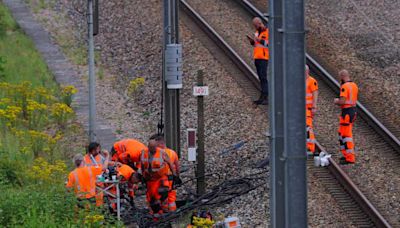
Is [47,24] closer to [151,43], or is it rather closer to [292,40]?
[151,43]

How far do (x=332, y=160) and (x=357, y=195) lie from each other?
1230mm

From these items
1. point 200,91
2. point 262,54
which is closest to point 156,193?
point 200,91

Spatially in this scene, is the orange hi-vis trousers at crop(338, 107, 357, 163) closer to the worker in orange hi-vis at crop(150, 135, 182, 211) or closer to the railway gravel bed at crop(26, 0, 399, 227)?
the railway gravel bed at crop(26, 0, 399, 227)

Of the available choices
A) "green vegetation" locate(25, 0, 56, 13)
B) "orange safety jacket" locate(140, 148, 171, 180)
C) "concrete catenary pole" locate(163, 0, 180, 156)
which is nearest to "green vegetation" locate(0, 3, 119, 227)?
"green vegetation" locate(25, 0, 56, 13)

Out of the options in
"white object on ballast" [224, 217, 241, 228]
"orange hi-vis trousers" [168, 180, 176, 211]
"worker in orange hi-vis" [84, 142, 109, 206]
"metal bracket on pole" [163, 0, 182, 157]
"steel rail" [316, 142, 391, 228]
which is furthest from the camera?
"metal bracket on pole" [163, 0, 182, 157]

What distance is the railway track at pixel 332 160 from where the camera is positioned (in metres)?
14.4

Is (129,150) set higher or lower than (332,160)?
higher

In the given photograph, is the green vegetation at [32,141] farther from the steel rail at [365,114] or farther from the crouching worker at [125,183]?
the steel rail at [365,114]

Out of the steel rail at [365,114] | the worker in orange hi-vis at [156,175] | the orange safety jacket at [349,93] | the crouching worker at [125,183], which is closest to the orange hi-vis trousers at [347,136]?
the orange safety jacket at [349,93]

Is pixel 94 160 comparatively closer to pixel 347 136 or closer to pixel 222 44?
pixel 347 136

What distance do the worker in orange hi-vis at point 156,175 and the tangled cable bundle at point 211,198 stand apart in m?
0.19

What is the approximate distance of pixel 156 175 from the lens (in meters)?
14.5

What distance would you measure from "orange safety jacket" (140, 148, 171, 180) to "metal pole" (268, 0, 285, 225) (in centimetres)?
580

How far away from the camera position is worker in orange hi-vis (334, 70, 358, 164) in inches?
634
